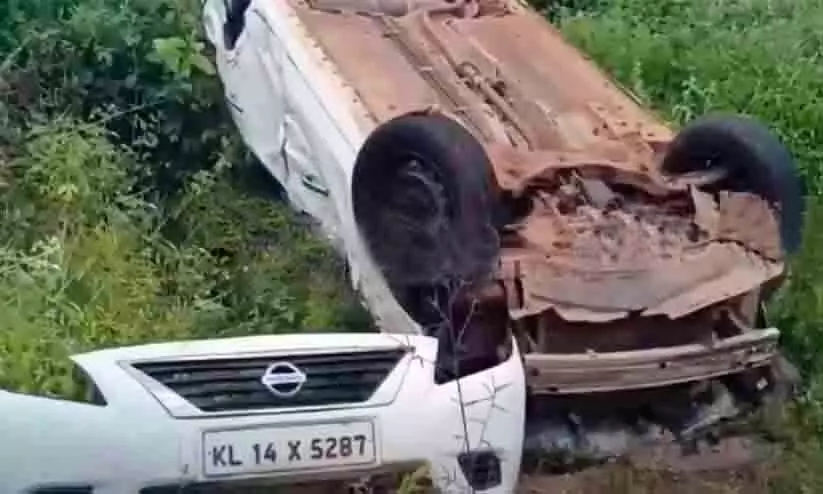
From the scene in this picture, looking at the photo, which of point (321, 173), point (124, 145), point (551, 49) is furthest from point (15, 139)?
point (551, 49)

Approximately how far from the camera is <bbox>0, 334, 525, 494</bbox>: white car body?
3.92m

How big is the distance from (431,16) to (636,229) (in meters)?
2.12

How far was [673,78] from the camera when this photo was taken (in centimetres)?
807

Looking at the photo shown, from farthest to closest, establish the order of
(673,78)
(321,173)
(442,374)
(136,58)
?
(673,78)
(136,58)
(321,173)
(442,374)

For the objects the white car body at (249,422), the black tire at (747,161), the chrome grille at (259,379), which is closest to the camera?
the white car body at (249,422)

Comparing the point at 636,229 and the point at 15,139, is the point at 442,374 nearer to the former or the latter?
the point at 636,229

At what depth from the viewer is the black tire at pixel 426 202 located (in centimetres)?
482

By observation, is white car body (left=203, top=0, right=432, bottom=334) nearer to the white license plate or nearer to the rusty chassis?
the rusty chassis

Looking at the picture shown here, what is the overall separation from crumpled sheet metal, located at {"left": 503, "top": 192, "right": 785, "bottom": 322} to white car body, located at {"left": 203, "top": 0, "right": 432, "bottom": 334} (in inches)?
19.7

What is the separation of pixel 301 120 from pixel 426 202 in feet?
3.81

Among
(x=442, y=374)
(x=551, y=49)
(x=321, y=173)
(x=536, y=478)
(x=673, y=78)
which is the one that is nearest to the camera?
(x=442, y=374)

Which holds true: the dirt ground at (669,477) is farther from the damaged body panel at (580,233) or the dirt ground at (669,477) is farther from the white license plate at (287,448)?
the white license plate at (287,448)

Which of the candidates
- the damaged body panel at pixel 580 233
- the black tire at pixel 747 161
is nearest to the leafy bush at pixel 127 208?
the damaged body panel at pixel 580 233

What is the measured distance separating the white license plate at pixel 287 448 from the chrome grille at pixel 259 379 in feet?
0.23
